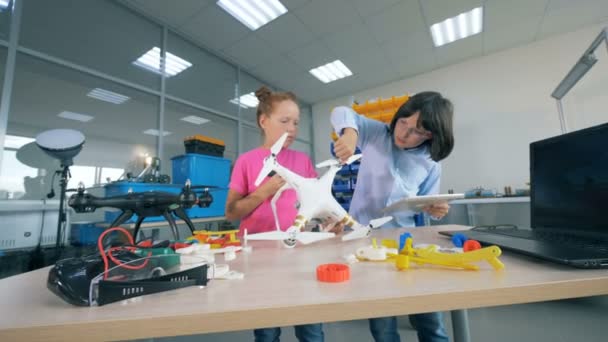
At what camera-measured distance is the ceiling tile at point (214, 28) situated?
2099 mm

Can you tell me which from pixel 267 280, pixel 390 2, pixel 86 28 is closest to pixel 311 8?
pixel 390 2

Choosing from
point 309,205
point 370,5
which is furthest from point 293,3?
point 309,205

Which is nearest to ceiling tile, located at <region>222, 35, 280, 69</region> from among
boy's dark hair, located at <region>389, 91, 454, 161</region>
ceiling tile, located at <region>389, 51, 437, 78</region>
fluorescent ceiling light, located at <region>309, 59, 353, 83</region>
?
fluorescent ceiling light, located at <region>309, 59, 353, 83</region>

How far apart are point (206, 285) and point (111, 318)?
89 millimetres

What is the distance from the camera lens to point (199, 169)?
1.85 metres

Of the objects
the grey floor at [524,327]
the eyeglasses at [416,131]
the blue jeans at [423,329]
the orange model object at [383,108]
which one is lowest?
the grey floor at [524,327]

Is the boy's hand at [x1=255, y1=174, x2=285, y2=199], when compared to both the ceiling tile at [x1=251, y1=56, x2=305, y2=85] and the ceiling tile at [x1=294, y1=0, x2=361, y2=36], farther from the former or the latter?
the ceiling tile at [x1=251, y1=56, x2=305, y2=85]

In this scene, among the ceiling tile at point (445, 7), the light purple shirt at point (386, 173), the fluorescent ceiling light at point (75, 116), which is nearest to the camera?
the light purple shirt at point (386, 173)

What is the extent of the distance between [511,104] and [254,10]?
2.77 meters

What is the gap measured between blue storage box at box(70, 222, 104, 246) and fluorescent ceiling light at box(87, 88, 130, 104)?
0.92 metres

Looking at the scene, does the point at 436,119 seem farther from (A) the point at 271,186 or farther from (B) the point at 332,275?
(B) the point at 332,275

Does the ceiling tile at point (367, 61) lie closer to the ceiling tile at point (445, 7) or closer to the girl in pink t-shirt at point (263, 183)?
the ceiling tile at point (445, 7)

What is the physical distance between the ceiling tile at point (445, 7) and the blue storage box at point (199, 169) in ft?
7.09

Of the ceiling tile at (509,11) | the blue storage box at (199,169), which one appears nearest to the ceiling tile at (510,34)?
the ceiling tile at (509,11)
